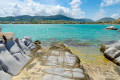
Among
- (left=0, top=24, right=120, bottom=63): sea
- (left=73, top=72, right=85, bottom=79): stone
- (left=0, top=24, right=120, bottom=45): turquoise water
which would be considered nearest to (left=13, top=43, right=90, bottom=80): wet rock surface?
(left=73, top=72, right=85, bottom=79): stone

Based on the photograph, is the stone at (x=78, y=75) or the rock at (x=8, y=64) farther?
the rock at (x=8, y=64)

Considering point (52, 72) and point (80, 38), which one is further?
point (80, 38)

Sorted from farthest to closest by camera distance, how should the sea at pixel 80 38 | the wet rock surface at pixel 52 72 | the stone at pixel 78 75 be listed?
the sea at pixel 80 38
the stone at pixel 78 75
the wet rock surface at pixel 52 72

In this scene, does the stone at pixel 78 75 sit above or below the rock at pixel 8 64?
below

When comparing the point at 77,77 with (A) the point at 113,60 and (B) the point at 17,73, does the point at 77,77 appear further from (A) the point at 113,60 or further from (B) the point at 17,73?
(A) the point at 113,60

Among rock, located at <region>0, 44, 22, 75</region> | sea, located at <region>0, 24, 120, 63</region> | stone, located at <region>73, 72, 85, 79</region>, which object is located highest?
rock, located at <region>0, 44, 22, 75</region>

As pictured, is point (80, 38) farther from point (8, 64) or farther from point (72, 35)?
point (8, 64)

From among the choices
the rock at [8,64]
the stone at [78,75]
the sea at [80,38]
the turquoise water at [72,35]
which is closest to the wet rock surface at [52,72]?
the stone at [78,75]

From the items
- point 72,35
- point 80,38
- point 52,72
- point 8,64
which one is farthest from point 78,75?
point 72,35

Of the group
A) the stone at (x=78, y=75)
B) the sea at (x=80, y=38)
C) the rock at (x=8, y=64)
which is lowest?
the sea at (x=80, y=38)

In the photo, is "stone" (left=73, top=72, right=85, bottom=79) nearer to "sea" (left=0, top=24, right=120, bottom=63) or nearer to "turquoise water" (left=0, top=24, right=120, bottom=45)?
"sea" (left=0, top=24, right=120, bottom=63)

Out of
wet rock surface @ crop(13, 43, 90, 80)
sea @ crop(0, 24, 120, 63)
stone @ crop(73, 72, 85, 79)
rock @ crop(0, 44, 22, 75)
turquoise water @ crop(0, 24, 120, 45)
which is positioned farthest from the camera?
turquoise water @ crop(0, 24, 120, 45)

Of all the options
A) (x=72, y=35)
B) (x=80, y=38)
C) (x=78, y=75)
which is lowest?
(x=80, y=38)

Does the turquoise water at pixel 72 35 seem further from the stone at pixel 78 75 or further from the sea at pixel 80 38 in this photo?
the stone at pixel 78 75
